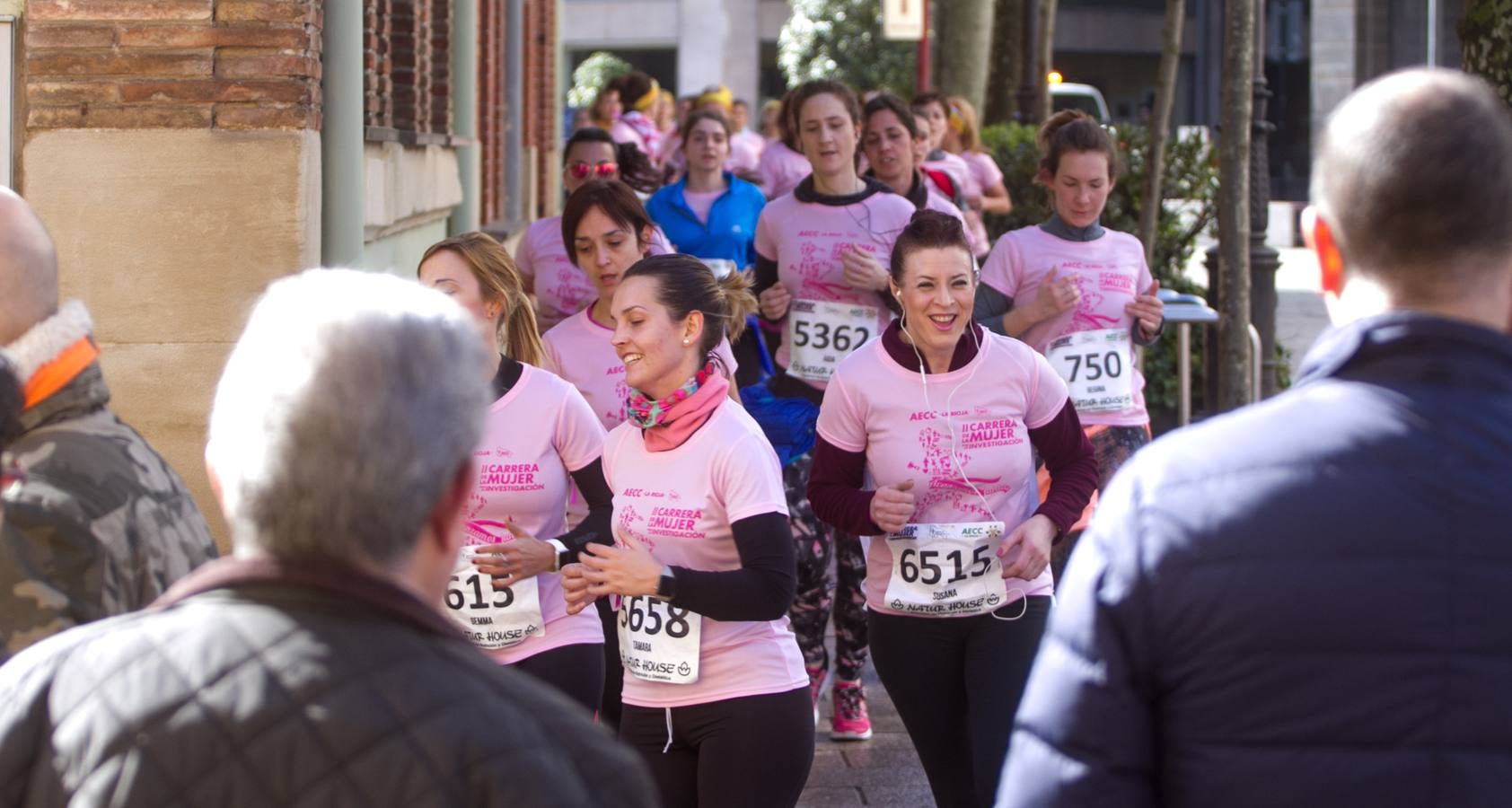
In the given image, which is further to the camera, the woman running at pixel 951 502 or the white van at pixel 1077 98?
the white van at pixel 1077 98

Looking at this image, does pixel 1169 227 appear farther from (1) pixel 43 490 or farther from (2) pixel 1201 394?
(1) pixel 43 490

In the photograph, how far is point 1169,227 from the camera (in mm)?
12906

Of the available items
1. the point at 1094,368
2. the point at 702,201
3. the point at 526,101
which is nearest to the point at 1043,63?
the point at 526,101

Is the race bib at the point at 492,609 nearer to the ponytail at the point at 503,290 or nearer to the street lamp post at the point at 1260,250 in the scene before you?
the ponytail at the point at 503,290

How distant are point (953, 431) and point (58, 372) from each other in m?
2.71

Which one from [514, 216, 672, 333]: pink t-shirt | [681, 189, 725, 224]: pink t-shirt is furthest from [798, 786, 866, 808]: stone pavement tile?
[681, 189, 725, 224]: pink t-shirt

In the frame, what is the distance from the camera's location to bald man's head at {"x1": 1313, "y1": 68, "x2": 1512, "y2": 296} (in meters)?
2.27

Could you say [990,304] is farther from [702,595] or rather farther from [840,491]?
[702,595]

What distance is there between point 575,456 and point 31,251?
2170 millimetres

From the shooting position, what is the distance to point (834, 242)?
7398mm

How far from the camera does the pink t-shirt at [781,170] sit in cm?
1209

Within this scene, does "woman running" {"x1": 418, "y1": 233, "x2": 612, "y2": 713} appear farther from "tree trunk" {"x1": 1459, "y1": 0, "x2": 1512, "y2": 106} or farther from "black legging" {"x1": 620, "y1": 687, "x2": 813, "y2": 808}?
"tree trunk" {"x1": 1459, "y1": 0, "x2": 1512, "y2": 106}

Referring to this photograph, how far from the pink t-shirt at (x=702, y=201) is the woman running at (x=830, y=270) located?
105 centimetres

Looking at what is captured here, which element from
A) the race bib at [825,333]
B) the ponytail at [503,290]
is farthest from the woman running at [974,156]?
the ponytail at [503,290]
